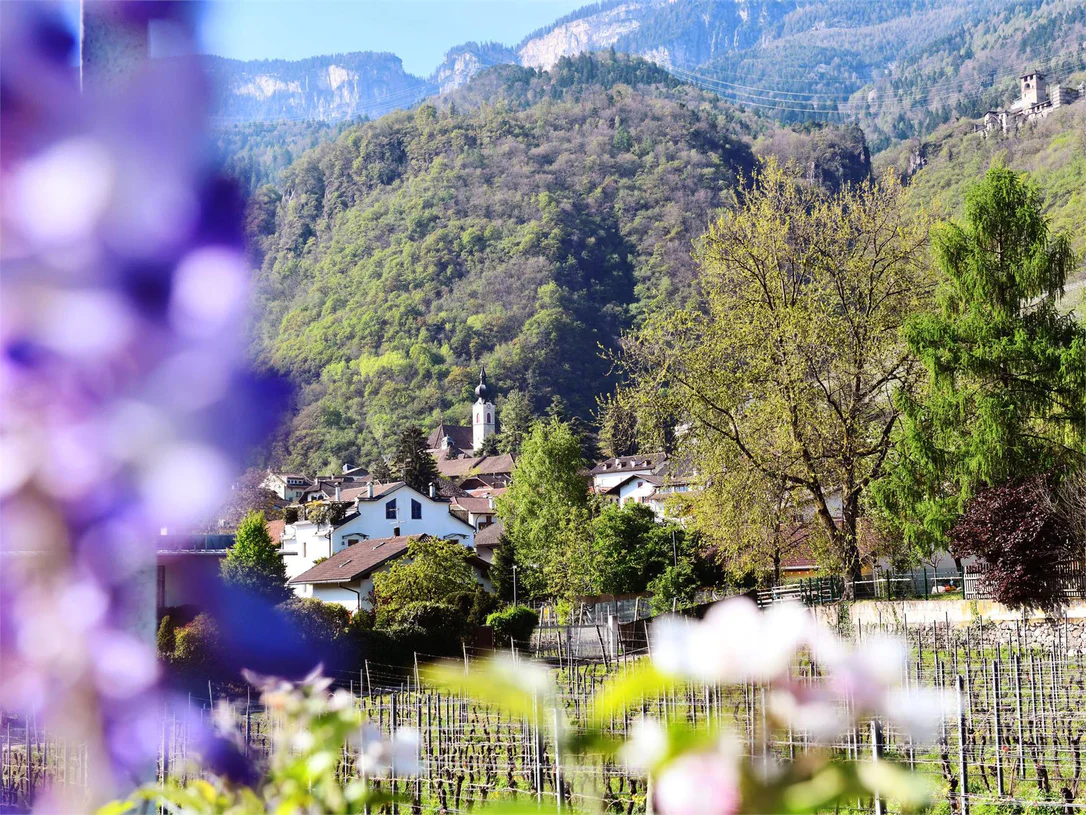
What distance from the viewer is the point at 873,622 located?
20219 millimetres

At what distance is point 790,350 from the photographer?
19.0 m

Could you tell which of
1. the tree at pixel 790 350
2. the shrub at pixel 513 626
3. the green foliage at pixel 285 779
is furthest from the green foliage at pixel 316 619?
the green foliage at pixel 285 779

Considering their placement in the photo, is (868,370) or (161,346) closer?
(161,346)

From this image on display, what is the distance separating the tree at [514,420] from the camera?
78.2 metres

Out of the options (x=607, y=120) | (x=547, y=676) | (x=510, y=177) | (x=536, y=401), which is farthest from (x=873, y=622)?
(x=607, y=120)

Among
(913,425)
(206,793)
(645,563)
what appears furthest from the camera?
(645,563)

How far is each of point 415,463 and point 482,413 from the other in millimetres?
29504

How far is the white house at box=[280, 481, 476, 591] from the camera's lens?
3706cm

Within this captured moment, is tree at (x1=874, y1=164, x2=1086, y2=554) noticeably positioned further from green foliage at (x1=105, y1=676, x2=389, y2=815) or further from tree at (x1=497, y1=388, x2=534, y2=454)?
tree at (x1=497, y1=388, x2=534, y2=454)

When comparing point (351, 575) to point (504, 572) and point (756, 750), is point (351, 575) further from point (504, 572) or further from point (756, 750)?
point (756, 750)

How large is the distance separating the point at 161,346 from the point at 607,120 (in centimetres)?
12214

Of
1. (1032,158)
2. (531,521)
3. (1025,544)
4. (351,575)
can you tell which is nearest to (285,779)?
(1025,544)

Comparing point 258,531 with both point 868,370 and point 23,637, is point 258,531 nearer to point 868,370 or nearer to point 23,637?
point 868,370

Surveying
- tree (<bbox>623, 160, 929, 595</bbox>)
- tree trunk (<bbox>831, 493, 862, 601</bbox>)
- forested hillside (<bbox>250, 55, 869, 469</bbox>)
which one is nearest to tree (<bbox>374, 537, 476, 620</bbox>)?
tree (<bbox>623, 160, 929, 595</bbox>)
